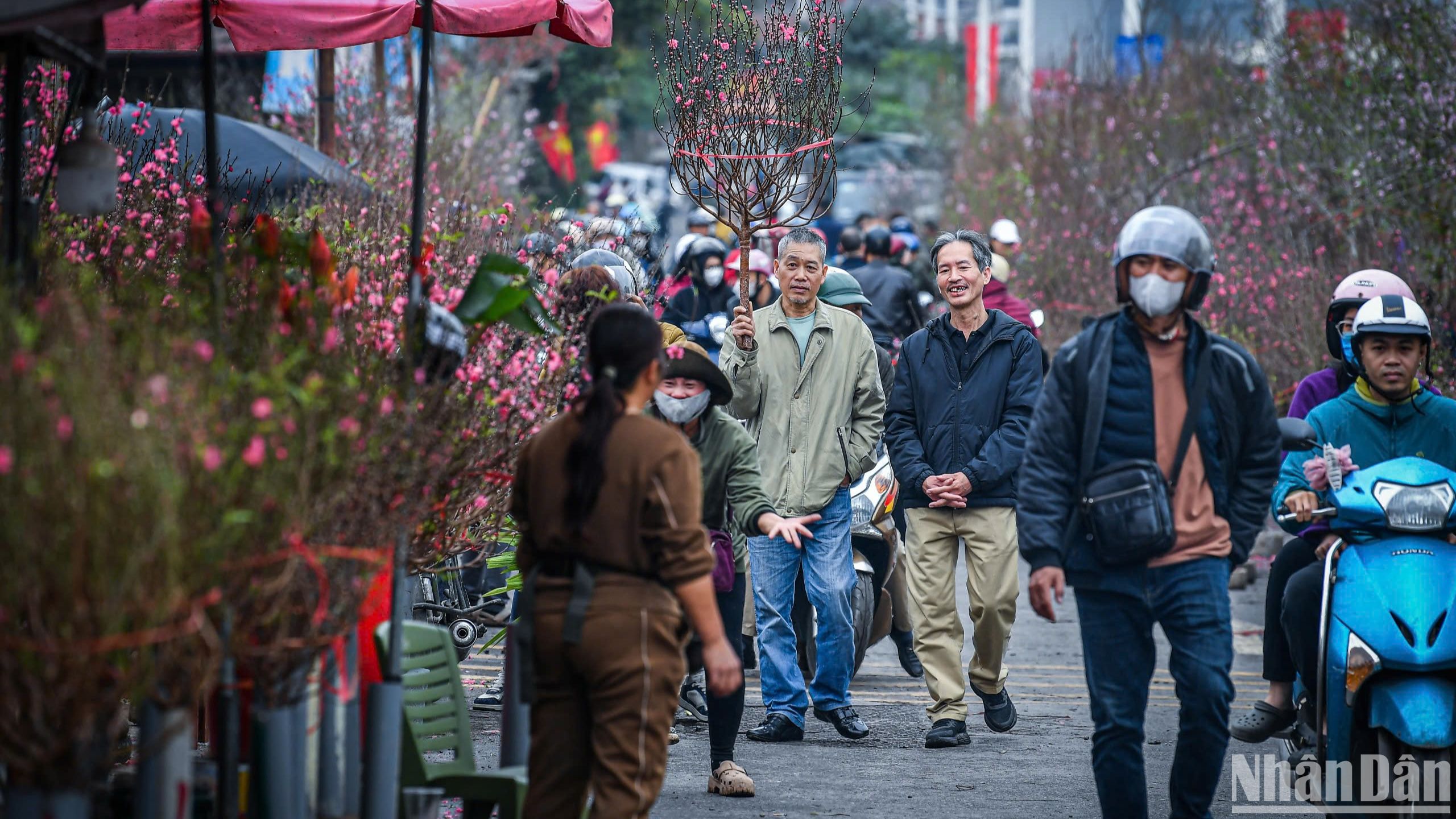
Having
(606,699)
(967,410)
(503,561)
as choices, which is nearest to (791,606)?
(967,410)

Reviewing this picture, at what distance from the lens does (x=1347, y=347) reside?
677cm

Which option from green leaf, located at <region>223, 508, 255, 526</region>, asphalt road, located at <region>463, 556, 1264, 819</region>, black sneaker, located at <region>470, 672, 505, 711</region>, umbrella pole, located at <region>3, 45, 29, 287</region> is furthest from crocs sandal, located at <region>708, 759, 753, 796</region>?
green leaf, located at <region>223, 508, 255, 526</region>

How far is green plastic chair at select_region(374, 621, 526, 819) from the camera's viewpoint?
5.00 m

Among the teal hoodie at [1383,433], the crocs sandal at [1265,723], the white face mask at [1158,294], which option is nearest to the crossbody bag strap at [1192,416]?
the white face mask at [1158,294]

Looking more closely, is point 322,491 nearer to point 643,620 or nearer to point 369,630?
point 643,620

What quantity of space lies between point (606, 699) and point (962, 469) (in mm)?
3596

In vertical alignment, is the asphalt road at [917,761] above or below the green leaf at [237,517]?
below

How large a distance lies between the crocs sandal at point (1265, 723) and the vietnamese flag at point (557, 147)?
88.6 feet

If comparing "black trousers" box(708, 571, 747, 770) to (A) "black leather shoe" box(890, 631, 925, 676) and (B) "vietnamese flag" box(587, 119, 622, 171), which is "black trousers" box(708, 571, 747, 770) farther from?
(B) "vietnamese flag" box(587, 119, 622, 171)

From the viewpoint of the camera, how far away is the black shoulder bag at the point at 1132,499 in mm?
5422

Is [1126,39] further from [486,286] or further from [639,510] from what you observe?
[639,510]

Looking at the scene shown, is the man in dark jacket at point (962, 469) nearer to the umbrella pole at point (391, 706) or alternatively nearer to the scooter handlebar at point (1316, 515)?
the scooter handlebar at point (1316, 515)

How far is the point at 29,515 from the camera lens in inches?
137

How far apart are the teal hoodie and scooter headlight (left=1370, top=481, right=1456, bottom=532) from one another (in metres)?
0.47
